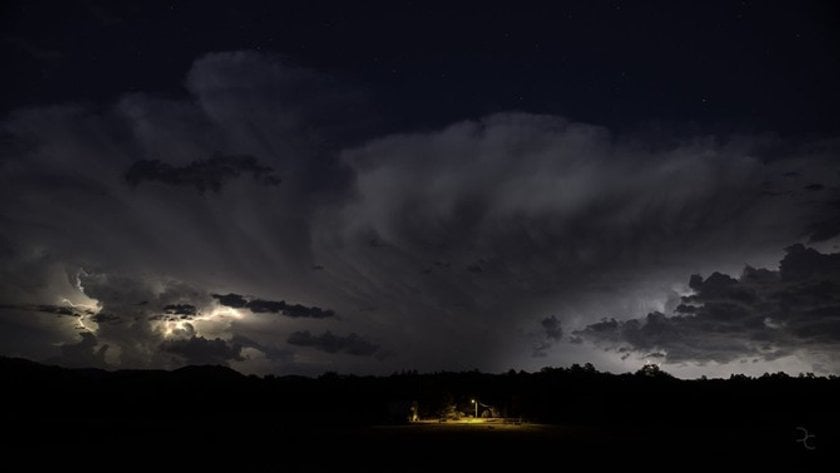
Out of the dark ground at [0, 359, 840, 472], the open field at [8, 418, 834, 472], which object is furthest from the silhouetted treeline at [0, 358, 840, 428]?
the open field at [8, 418, 834, 472]

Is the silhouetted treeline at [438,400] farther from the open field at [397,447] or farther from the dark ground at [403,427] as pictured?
the open field at [397,447]

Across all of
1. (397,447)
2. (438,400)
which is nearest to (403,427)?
(438,400)

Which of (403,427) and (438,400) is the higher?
(438,400)

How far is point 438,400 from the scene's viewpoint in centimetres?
6719

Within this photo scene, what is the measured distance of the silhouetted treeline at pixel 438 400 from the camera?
6169cm

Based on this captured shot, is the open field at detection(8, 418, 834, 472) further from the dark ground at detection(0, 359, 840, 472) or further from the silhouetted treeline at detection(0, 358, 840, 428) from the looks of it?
the silhouetted treeline at detection(0, 358, 840, 428)

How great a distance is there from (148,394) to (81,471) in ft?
210

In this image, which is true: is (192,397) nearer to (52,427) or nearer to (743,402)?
(52,427)

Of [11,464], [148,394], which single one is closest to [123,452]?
[11,464]

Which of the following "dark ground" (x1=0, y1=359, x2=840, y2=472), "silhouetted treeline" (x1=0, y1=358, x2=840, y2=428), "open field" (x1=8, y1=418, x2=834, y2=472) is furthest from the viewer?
"silhouetted treeline" (x1=0, y1=358, x2=840, y2=428)

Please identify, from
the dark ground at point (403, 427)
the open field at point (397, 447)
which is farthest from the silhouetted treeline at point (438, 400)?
the open field at point (397, 447)

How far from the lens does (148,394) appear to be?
81.6 m

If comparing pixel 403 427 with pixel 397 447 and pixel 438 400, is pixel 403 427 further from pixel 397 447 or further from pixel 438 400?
pixel 397 447

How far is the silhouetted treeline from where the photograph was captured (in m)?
61.7
